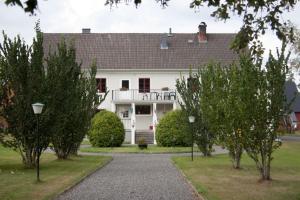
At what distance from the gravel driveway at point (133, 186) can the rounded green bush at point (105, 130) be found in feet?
54.5

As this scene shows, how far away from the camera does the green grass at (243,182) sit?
14.3 meters

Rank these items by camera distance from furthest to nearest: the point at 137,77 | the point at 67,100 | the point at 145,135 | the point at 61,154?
the point at 137,77, the point at 145,135, the point at 61,154, the point at 67,100

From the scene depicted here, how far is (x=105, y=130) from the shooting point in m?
39.6

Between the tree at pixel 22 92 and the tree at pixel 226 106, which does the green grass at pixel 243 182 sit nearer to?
the tree at pixel 226 106

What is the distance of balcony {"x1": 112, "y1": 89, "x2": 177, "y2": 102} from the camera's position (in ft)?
161

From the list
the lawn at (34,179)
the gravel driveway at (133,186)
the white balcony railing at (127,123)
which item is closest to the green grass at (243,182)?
the gravel driveway at (133,186)

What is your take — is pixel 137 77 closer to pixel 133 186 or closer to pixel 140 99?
pixel 140 99

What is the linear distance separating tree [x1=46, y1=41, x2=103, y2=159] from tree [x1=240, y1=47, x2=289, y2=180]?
338 inches

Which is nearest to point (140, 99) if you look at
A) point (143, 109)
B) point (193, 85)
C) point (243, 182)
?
point (143, 109)

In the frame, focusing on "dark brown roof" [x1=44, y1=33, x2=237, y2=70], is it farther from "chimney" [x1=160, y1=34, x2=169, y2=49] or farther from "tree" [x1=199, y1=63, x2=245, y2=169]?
"tree" [x1=199, y1=63, x2=245, y2=169]

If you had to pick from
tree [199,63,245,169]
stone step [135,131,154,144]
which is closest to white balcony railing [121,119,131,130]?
stone step [135,131,154,144]

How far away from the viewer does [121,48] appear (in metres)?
53.6

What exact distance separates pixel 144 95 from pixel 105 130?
34.5ft

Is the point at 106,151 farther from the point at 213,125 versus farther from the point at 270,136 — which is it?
the point at 270,136
